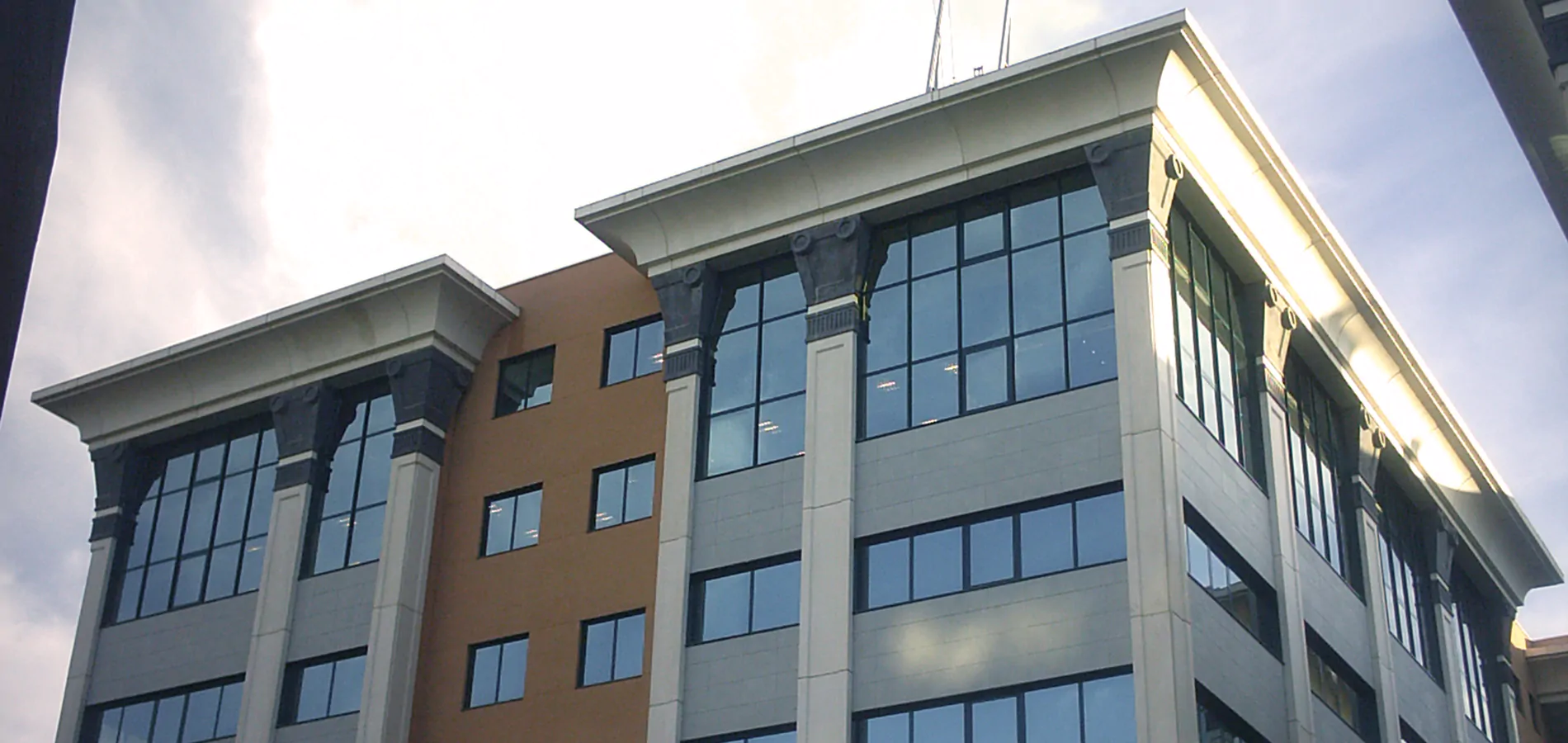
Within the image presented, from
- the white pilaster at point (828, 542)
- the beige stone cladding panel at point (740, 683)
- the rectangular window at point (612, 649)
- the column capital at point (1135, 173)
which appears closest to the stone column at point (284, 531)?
the rectangular window at point (612, 649)

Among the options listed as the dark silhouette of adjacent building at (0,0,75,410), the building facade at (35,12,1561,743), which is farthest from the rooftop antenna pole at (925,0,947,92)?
the dark silhouette of adjacent building at (0,0,75,410)

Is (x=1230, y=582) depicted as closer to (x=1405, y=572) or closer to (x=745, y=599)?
(x=745, y=599)

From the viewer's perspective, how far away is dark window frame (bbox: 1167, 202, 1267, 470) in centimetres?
3569

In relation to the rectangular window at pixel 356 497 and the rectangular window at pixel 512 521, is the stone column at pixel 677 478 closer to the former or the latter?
the rectangular window at pixel 512 521

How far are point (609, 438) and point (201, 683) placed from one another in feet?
42.8

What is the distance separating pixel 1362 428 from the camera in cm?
4550

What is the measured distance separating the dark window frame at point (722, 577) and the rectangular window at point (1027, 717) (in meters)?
3.86

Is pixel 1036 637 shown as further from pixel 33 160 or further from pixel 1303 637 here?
pixel 33 160

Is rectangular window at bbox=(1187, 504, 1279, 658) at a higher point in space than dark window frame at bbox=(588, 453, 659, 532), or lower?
lower

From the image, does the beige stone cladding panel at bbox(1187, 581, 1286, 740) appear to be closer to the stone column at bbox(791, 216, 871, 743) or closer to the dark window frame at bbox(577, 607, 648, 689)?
the stone column at bbox(791, 216, 871, 743)

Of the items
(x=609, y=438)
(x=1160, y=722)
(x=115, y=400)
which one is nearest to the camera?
(x=1160, y=722)

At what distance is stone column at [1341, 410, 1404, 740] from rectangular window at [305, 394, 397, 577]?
24.5 meters

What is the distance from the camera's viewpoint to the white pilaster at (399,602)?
39.9 meters

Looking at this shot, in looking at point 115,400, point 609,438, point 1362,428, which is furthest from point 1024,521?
point 115,400
